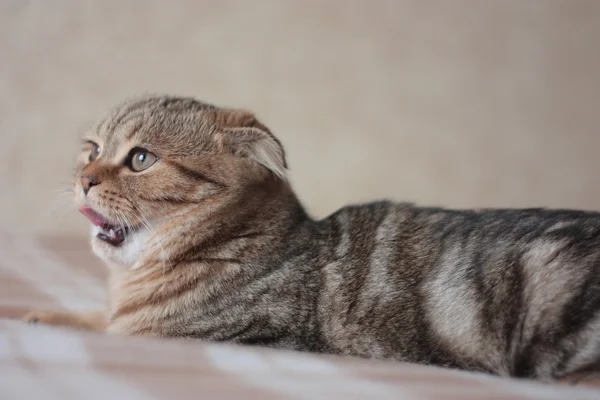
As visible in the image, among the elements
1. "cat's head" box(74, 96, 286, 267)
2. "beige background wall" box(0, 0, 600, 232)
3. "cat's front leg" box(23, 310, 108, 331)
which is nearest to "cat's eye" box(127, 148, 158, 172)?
"cat's head" box(74, 96, 286, 267)

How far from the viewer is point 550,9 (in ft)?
11.1

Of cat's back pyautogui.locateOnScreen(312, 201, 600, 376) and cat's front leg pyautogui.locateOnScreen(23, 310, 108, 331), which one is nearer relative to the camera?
cat's back pyautogui.locateOnScreen(312, 201, 600, 376)

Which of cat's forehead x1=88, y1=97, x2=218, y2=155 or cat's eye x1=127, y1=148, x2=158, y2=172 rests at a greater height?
cat's forehead x1=88, y1=97, x2=218, y2=155

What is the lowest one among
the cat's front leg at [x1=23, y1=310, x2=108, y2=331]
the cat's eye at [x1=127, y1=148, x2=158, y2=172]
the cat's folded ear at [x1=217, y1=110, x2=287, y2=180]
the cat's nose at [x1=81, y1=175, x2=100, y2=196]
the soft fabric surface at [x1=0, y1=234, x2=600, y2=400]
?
the cat's front leg at [x1=23, y1=310, x2=108, y2=331]

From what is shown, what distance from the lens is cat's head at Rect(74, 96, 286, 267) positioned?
1.39m

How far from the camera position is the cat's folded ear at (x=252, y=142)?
57.3 inches

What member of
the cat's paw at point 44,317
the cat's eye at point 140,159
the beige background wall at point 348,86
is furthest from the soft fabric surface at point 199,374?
the beige background wall at point 348,86

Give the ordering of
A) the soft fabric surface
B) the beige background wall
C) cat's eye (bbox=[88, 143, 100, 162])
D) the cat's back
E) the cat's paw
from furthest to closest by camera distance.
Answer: the beige background wall → cat's eye (bbox=[88, 143, 100, 162]) → the cat's paw → the cat's back → the soft fabric surface

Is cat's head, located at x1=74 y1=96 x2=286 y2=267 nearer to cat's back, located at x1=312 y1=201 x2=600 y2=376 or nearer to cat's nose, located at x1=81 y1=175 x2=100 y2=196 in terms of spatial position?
cat's nose, located at x1=81 y1=175 x2=100 y2=196

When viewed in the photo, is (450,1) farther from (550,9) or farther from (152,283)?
(152,283)

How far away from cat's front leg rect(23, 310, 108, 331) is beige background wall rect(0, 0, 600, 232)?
59.7 inches

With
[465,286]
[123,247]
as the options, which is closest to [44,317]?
[123,247]

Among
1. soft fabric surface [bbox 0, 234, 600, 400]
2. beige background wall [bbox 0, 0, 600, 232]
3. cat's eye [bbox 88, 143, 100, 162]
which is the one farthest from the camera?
beige background wall [bbox 0, 0, 600, 232]

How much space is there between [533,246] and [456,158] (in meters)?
2.18
